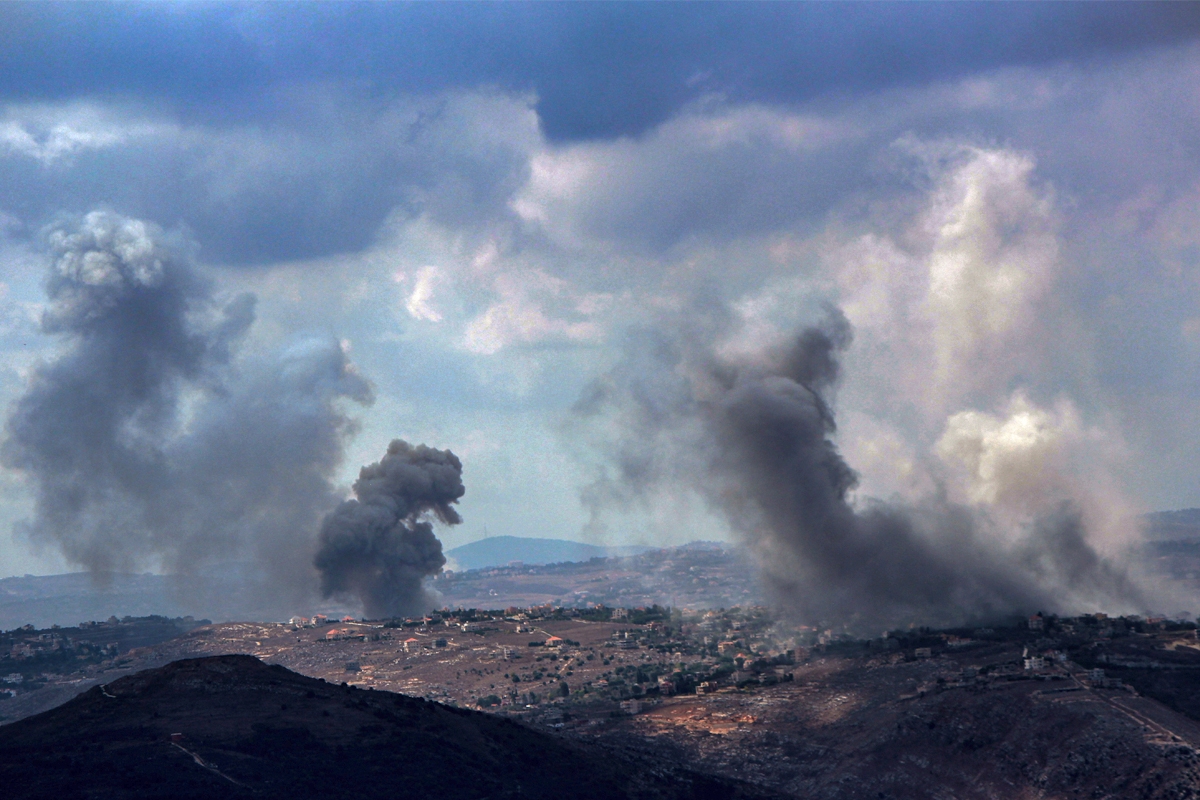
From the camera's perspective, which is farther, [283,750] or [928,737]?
[928,737]

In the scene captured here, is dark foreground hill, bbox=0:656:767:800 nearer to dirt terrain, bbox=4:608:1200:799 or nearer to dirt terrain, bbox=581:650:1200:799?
dirt terrain, bbox=581:650:1200:799

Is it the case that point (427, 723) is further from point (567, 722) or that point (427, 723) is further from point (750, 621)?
point (750, 621)

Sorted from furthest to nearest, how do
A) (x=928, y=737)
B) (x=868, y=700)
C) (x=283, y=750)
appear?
(x=868, y=700) < (x=928, y=737) < (x=283, y=750)

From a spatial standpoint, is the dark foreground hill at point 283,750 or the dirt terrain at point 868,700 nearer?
the dark foreground hill at point 283,750

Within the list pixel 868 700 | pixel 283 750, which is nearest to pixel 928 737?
pixel 868 700

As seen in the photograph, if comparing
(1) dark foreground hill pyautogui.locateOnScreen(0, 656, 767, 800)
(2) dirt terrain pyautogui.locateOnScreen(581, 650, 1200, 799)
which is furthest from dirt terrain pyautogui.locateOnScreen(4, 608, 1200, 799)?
(1) dark foreground hill pyautogui.locateOnScreen(0, 656, 767, 800)

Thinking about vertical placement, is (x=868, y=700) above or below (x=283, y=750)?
above

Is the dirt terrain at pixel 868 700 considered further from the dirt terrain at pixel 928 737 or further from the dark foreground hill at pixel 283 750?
the dark foreground hill at pixel 283 750

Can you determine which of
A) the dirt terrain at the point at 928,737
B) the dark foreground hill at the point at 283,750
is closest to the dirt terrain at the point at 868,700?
the dirt terrain at the point at 928,737

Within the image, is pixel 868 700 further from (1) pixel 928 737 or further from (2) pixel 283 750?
(2) pixel 283 750
